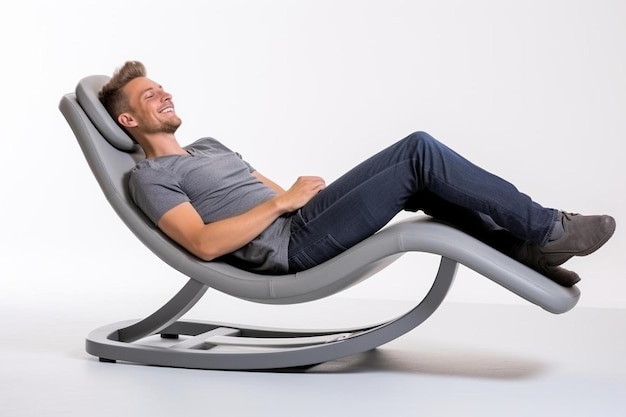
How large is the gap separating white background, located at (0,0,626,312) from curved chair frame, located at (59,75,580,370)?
2.29 meters

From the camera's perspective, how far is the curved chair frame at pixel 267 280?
10.9 ft

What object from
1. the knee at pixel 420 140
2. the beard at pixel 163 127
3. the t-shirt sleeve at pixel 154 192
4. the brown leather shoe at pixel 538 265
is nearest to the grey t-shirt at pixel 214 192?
the t-shirt sleeve at pixel 154 192

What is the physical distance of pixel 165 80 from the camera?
709 cm

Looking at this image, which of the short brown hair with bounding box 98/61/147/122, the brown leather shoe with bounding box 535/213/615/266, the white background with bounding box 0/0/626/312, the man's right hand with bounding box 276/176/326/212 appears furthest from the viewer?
the white background with bounding box 0/0/626/312

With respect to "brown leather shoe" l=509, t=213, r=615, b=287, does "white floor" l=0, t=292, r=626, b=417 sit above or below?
below

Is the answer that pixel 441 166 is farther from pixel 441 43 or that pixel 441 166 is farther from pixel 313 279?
pixel 441 43

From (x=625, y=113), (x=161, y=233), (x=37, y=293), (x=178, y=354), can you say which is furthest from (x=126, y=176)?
(x=625, y=113)

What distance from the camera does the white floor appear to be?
305 centimetres

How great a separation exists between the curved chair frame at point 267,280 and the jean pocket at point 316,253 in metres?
0.07

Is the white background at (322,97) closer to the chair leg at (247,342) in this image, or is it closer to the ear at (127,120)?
the chair leg at (247,342)

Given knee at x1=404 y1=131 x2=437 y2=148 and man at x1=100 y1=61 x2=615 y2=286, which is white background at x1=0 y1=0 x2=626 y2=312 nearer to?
man at x1=100 y1=61 x2=615 y2=286

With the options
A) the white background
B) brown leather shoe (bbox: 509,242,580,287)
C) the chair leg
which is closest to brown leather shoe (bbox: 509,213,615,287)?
brown leather shoe (bbox: 509,242,580,287)

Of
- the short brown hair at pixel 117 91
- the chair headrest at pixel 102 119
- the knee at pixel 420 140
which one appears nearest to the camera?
the knee at pixel 420 140

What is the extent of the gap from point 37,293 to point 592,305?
3528mm
